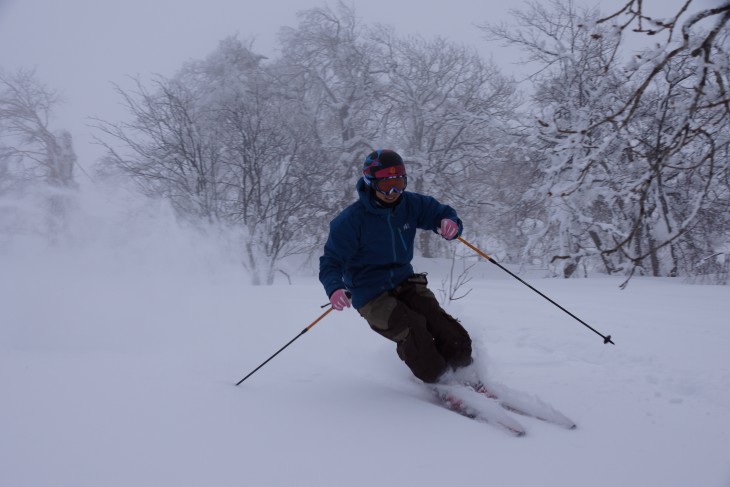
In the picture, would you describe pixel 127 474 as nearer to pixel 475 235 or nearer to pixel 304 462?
pixel 304 462

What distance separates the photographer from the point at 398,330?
10.5 ft

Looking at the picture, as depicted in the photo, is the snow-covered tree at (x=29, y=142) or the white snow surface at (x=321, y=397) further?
the snow-covered tree at (x=29, y=142)

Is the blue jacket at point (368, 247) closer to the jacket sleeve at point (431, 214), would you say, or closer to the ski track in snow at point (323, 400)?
the jacket sleeve at point (431, 214)

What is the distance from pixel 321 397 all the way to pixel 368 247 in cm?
108

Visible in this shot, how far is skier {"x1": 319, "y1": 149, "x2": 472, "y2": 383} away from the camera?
3.21m

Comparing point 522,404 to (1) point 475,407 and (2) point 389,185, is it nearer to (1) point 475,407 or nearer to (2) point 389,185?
(1) point 475,407

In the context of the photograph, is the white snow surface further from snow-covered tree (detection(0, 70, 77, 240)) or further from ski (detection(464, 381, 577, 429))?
snow-covered tree (detection(0, 70, 77, 240))

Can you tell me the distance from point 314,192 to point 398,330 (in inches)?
567

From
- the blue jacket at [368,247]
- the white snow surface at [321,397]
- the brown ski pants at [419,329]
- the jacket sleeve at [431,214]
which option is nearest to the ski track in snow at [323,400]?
the white snow surface at [321,397]

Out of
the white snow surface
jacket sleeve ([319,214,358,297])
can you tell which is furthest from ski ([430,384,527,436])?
jacket sleeve ([319,214,358,297])

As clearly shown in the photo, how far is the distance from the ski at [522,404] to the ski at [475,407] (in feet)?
0.44

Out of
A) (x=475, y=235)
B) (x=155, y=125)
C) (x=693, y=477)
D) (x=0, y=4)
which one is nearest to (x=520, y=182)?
(x=475, y=235)

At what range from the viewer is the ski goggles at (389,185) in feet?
10.8

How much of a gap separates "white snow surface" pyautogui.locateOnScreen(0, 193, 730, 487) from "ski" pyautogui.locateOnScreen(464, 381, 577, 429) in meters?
0.10
